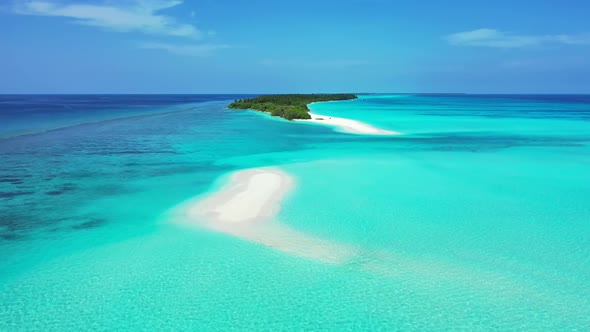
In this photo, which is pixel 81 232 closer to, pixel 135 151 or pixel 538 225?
pixel 538 225

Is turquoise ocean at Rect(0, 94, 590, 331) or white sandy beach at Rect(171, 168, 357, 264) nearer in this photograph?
turquoise ocean at Rect(0, 94, 590, 331)

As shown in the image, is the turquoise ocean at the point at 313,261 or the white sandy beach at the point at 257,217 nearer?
the turquoise ocean at the point at 313,261

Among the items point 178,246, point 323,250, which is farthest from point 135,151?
point 323,250

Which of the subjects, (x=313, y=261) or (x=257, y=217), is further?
(x=257, y=217)

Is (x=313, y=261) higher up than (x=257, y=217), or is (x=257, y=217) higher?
(x=257, y=217)
